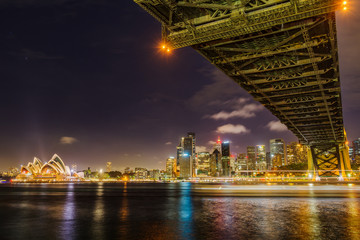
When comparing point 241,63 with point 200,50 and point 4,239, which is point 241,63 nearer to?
point 200,50

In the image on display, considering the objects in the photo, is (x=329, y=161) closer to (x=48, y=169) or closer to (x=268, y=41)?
(x=268, y=41)

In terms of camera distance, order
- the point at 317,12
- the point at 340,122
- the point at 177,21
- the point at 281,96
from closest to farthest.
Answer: the point at 317,12
the point at 177,21
the point at 281,96
the point at 340,122

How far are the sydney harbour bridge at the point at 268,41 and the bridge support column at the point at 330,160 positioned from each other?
38389 mm

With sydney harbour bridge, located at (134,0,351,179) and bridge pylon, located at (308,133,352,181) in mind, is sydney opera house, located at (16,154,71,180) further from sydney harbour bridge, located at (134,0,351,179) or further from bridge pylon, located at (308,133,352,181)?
sydney harbour bridge, located at (134,0,351,179)

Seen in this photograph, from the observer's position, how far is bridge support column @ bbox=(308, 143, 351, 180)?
7344 centimetres

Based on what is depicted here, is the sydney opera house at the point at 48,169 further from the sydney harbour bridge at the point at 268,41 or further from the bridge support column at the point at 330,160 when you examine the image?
the sydney harbour bridge at the point at 268,41

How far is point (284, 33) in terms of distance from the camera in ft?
65.1

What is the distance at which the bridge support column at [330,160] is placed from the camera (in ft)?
241

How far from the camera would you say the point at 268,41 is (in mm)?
20891

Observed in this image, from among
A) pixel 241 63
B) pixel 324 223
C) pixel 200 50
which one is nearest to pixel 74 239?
pixel 324 223

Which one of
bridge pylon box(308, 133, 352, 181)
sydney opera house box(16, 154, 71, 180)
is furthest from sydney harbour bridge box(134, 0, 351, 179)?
sydney opera house box(16, 154, 71, 180)

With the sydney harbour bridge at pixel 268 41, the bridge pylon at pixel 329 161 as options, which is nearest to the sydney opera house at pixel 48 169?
the bridge pylon at pixel 329 161

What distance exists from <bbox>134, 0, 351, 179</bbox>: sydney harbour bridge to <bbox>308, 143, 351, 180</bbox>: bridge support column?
38389 mm

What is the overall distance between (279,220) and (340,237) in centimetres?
340
